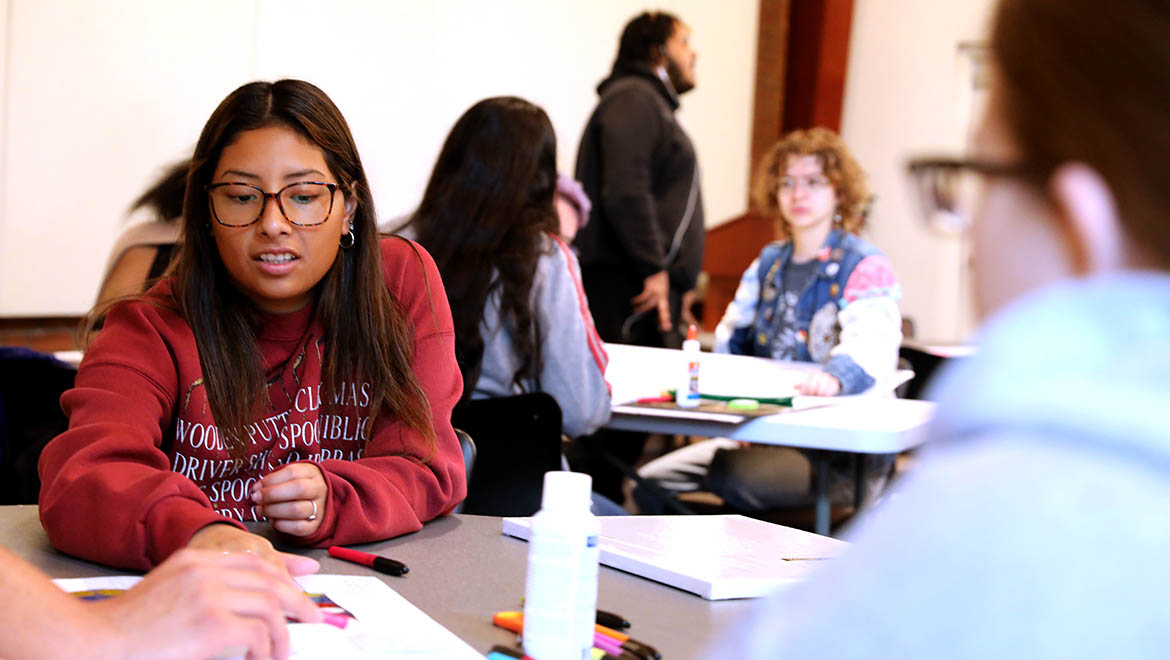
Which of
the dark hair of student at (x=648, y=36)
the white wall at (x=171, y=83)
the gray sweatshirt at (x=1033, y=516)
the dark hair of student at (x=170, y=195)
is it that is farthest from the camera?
the dark hair of student at (x=648, y=36)

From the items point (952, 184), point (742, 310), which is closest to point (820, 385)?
point (742, 310)

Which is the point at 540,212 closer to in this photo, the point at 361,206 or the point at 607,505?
the point at 607,505

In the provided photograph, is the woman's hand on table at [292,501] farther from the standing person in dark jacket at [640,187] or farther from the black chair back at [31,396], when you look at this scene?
the standing person in dark jacket at [640,187]

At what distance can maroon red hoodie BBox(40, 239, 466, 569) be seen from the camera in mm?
1179

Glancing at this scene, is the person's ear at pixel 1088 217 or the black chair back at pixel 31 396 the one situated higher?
the person's ear at pixel 1088 217

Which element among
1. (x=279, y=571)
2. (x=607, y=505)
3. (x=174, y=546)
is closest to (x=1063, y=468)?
(x=279, y=571)

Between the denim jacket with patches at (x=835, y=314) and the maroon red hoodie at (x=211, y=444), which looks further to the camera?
the denim jacket with patches at (x=835, y=314)

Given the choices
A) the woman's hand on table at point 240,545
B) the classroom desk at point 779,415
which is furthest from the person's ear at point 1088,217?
the classroom desk at point 779,415

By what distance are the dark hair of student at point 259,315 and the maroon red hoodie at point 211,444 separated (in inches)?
0.8

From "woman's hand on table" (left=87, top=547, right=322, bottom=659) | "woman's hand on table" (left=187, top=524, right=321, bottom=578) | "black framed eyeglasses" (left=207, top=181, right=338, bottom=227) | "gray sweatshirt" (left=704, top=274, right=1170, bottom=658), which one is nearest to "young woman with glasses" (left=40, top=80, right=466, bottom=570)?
"black framed eyeglasses" (left=207, top=181, right=338, bottom=227)

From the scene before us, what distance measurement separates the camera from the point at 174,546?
1.12m

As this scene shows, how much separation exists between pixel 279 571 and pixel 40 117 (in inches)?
131

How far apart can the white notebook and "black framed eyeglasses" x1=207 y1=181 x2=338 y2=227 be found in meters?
0.49

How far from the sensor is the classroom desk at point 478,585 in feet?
3.34
